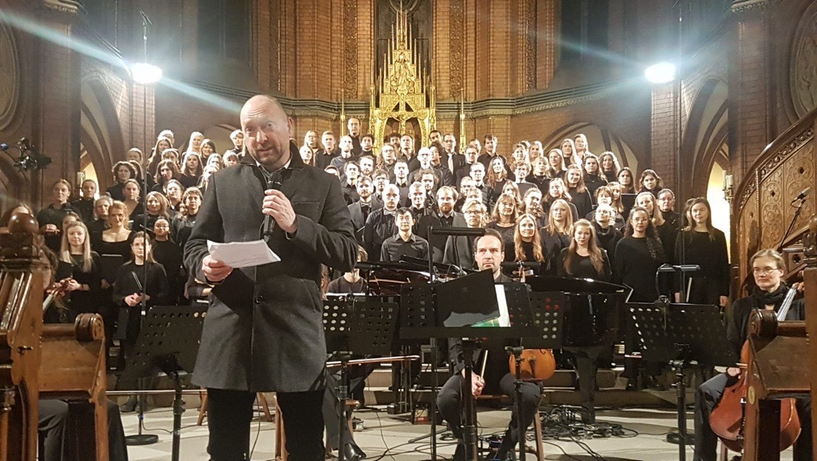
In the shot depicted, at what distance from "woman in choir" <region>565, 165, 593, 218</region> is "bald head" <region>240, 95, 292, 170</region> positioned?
807cm

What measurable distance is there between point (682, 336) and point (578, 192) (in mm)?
5637

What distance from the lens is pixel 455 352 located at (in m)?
5.73

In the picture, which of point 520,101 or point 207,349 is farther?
point 520,101

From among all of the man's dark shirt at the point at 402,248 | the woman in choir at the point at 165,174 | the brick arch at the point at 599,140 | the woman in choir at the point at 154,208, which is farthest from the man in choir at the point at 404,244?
the brick arch at the point at 599,140

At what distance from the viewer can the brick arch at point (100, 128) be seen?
53.4 ft

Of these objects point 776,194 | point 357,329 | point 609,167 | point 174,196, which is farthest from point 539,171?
point 357,329

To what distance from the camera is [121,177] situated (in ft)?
34.5

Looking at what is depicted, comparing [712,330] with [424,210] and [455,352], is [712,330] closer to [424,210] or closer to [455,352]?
[455,352]

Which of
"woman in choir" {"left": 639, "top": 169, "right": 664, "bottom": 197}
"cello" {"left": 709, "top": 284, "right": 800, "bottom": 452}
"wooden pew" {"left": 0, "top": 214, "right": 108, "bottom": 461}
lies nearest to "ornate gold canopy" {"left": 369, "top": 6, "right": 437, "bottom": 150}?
"woman in choir" {"left": 639, "top": 169, "right": 664, "bottom": 197}

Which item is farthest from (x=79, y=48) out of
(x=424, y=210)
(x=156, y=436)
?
(x=156, y=436)

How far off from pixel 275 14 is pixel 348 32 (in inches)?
75.4

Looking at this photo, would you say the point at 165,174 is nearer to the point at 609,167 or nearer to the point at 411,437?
the point at 411,437

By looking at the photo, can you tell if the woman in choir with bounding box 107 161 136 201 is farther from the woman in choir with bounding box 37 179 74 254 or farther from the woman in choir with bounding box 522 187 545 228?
the woman in choir with bounding box 522 187 545 228

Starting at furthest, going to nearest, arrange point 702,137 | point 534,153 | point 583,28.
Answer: point 583,28 → point 702,137 → point 534,153
